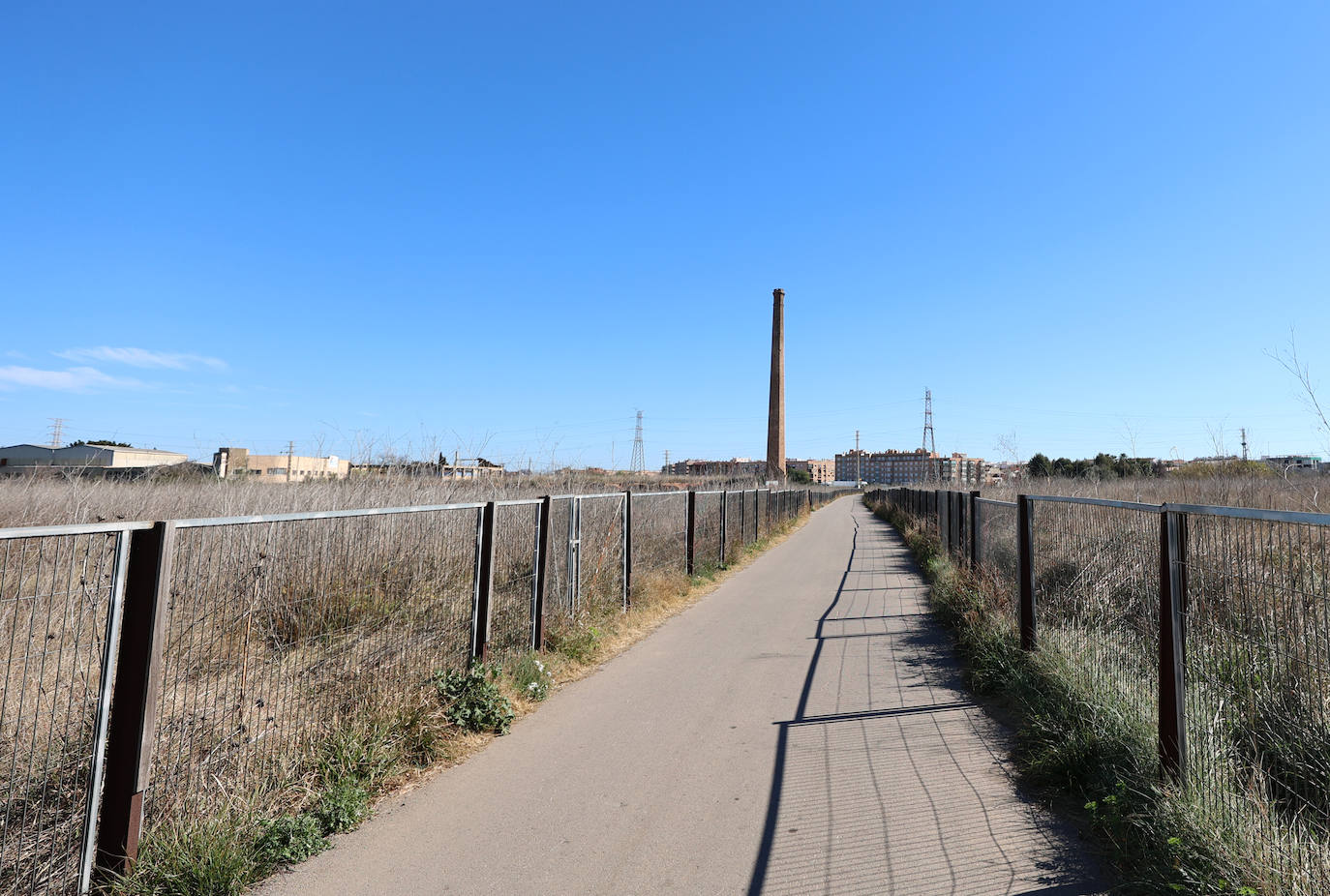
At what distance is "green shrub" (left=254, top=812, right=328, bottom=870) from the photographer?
3.29 metres

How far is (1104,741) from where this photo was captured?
4.23 metres

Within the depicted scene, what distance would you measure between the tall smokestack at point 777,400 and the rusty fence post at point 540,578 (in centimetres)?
4445

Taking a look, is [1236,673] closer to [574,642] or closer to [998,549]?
[998,549]

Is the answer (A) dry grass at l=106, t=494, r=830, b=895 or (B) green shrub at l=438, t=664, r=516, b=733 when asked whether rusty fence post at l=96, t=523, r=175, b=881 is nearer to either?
(A) dry grass at l=106, t=494, r=830, b=895

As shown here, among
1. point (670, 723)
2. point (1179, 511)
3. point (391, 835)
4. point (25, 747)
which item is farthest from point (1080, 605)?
point (25, 747)

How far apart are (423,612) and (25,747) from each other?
8.17ft

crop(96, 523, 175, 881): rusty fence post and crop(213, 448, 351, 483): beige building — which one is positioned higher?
crop(213, 448, 351, 483): beige building

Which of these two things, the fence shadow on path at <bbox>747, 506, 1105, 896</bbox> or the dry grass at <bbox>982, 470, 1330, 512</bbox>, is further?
the dry grass at <bbox>982, 470, 1330, 512</bbox>

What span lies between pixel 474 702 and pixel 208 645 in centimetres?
186

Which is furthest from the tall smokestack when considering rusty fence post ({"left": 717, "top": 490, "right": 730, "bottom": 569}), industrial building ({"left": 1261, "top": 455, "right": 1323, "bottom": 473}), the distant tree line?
industrial building ({"left": 1261, "top": 455, "right": 1323, "bottom": 473})

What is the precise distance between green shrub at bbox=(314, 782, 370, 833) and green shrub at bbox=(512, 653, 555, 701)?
2.17m

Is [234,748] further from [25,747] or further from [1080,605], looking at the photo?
[1080,605]

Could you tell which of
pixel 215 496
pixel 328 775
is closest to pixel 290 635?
pixel 328 775

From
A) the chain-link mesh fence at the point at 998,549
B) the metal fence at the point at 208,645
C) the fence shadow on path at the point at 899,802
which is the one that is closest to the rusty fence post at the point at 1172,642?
the fence shadow on path at the point at 899,802
